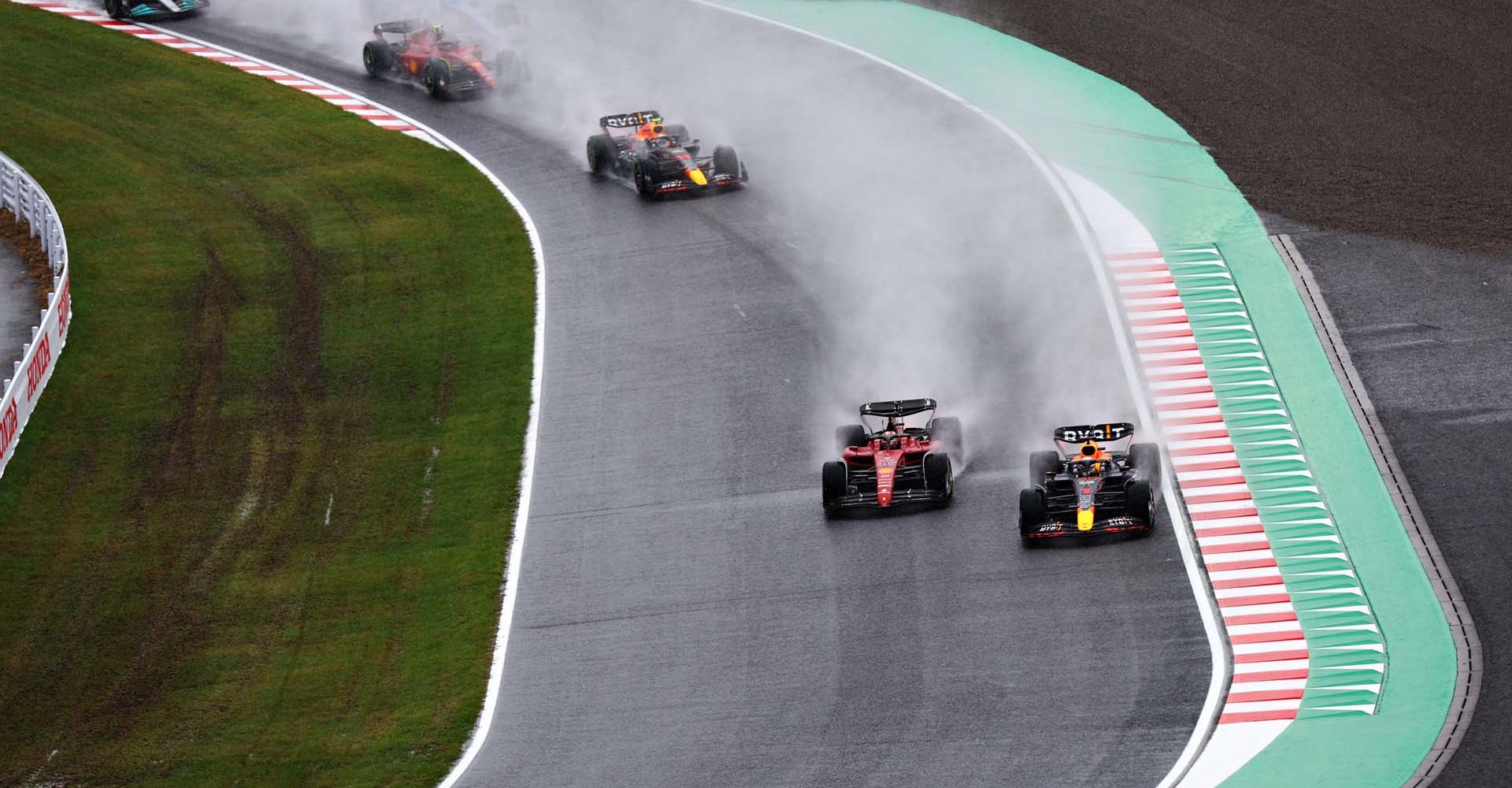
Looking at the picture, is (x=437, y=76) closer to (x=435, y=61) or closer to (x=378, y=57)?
(x=435, y=61)

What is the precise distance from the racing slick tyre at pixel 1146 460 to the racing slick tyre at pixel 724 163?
1288 centimetres

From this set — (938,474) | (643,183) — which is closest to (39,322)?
(643,183)

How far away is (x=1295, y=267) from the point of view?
29406mm

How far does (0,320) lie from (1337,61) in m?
24.8

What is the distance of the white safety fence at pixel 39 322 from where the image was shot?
88.0ft

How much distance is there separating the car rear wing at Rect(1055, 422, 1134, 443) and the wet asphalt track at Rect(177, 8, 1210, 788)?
38.2 inches

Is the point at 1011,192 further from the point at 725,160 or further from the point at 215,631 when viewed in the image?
the point at 215,631

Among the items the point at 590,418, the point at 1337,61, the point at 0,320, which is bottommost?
the point at 0,320

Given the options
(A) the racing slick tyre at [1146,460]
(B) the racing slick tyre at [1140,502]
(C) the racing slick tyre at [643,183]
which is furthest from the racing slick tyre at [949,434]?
(C) the racing slick tyre at [643,183]

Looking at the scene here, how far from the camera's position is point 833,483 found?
2306cm

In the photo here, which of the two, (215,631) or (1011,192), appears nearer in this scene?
(215,631)

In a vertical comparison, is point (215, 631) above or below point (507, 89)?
below

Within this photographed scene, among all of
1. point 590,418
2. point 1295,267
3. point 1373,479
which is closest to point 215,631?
point 590,418

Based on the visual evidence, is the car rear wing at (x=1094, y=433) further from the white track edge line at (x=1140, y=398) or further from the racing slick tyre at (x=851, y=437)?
the racing slick tyre at (x=851, y=437)
